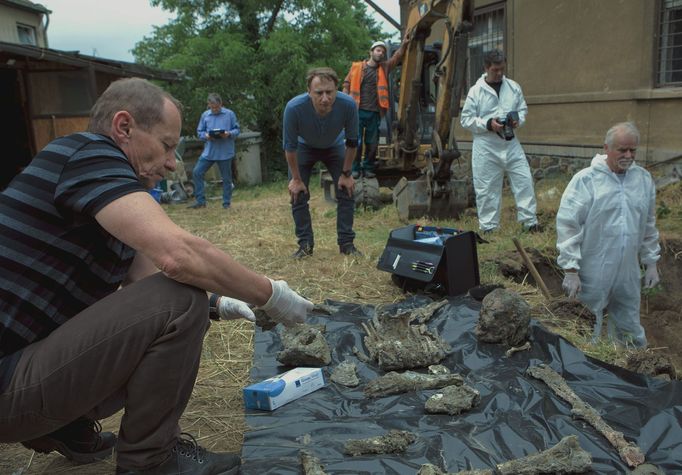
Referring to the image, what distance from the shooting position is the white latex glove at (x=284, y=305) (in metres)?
2.10

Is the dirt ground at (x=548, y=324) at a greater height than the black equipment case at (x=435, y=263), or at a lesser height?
lesser

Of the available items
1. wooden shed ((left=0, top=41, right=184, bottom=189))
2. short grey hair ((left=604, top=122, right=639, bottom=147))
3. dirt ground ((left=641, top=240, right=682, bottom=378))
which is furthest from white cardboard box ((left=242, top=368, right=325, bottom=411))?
wooden shed ((left=0, top=41, right=184, bottom=189))

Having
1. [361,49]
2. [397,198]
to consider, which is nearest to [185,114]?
[361,49]

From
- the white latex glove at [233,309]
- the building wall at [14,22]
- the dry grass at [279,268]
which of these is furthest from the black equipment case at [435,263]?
the building wall at [14,22]

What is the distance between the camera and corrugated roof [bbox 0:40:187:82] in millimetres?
8312

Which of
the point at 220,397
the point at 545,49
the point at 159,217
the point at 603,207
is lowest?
the point at 220,397

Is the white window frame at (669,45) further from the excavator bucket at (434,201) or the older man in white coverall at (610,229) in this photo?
the older man in white coverall at (610,229)

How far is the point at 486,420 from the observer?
239 centimetres

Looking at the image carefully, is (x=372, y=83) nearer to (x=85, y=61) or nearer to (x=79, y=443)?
(x=85, y=61)

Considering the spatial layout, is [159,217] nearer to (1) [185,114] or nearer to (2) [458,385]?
(2) [458,385]

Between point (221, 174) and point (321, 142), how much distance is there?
4.93 meters

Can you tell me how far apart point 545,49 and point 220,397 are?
26.2ft

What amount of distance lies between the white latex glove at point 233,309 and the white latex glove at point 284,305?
0.31 m

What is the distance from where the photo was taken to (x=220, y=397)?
2.90m
